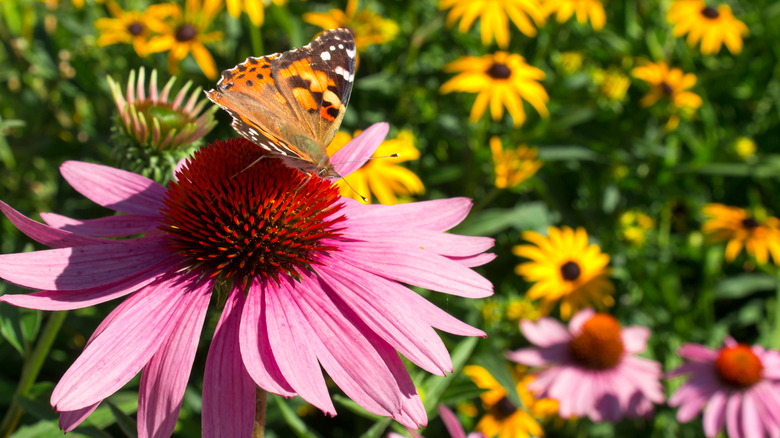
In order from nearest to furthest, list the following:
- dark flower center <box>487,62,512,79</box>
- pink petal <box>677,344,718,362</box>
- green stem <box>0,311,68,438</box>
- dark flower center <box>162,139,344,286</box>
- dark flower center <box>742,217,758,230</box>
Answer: dark flower center <box>162,139,344,286</box> → green stem <box>0,311,68,438</box> → pink petal <box>677,344,718,362</box> → dark flower center <box>487,62,512,79</box> → dark flower center <box>742,217,758,230</box>

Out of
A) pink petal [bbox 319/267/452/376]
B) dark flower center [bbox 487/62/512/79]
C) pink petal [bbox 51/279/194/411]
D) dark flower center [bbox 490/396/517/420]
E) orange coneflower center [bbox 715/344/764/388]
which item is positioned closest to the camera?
pink petal [bbox 51/279/194/411]

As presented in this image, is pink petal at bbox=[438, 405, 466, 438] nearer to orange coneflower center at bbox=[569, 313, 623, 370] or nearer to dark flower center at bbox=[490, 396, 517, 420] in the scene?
dark flower center at bbox=[490, 396, 517, 420]

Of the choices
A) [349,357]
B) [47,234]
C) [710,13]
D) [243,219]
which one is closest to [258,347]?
[349,357]

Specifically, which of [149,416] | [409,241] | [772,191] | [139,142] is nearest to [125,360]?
[149,416]

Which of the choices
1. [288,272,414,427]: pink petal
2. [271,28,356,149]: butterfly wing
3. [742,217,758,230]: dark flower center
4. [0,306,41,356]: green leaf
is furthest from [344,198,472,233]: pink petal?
[742,217,758,230]: dark flower center

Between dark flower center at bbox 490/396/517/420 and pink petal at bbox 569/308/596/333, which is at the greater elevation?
dark flower center at bbox 490/396/517/420

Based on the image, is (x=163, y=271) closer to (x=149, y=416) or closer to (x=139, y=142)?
(x=149, y=416)
